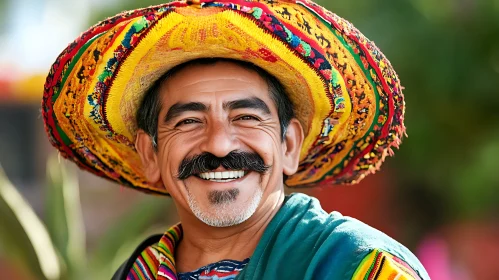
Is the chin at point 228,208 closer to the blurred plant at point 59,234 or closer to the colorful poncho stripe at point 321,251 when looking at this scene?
the colorful poncho stripe at point 321,251

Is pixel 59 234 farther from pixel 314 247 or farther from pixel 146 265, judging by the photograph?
pixel 314 247

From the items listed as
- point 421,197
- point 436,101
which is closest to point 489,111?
point 436,101

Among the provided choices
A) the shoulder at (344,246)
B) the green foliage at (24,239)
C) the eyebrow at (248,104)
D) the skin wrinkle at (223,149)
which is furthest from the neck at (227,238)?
the green foliage at (24,239)

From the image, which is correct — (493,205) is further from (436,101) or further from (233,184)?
(233,184)

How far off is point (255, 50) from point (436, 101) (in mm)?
8032

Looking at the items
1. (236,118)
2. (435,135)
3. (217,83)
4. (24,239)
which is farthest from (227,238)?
(435,135)

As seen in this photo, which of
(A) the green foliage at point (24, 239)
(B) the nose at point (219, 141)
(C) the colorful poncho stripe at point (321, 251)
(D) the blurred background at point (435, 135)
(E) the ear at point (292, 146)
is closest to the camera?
(C) the colorful poncho stripe at point (321, 251)

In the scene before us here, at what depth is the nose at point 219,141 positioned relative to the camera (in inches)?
115

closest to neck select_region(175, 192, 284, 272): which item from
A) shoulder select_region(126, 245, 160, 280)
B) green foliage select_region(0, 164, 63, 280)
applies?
shoulder select_region(126, 245, 160, 280)

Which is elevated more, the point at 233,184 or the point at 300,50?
the point at 300,50

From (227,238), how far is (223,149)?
0.40m

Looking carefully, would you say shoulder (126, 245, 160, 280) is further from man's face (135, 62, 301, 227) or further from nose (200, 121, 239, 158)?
nose (200, 121, 239, 158)

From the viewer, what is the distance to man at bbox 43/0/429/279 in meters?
2.77

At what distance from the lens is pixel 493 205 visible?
33.4 ft
